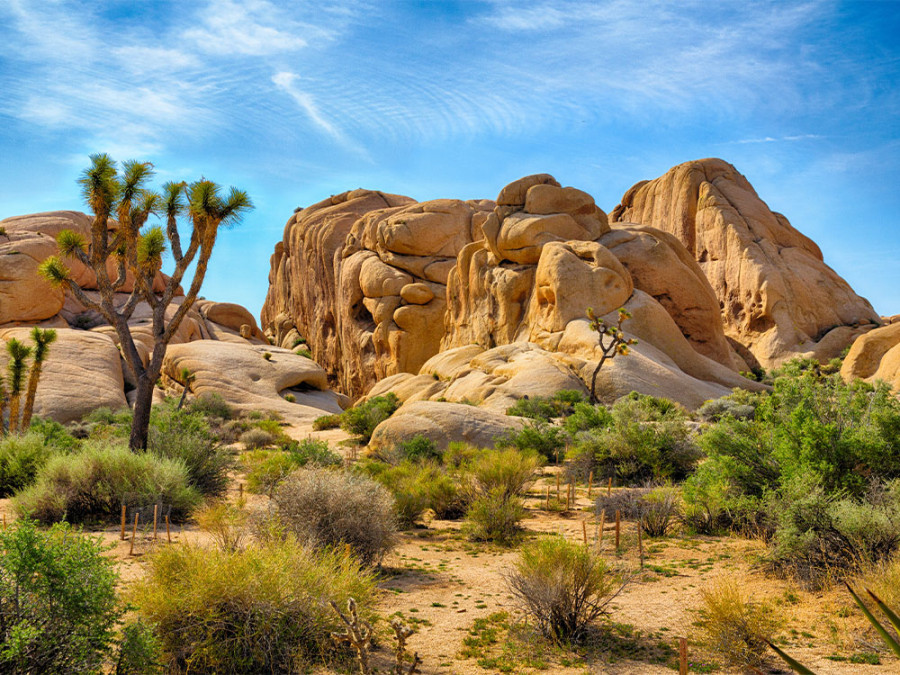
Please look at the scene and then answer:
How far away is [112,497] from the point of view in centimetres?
1155

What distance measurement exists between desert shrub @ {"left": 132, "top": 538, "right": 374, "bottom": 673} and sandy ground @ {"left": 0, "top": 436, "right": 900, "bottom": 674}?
837 mm

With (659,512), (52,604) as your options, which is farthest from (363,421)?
(52,604)

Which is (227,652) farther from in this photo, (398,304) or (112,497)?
(398,304)

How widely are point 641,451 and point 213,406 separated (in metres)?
23.0

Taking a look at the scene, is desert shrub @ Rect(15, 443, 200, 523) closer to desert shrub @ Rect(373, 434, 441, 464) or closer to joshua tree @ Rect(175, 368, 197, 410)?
desert shrub @ Rect(373, 434, 441, 464)

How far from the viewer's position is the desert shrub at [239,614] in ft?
17.3

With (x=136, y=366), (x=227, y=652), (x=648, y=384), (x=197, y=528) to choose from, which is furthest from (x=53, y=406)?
(x=227, y=652)

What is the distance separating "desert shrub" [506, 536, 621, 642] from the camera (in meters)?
6.54

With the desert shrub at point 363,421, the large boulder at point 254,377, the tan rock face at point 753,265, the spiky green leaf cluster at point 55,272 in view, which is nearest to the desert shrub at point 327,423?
the desert shrub at point 363,421

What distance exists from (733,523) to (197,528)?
29.9ft

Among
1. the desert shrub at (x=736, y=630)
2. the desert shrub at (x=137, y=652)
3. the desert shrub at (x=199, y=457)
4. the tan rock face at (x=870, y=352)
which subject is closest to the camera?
the desert shrub at (x=137, y=652)

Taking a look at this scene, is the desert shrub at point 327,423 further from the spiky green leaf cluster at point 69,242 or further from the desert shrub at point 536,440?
the spiky green leaf cluster at point 69,242

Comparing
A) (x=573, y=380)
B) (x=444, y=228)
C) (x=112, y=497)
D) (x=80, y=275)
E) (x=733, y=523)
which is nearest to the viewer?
(x=733, y=523)

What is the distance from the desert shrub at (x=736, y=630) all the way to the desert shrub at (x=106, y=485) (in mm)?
9023
